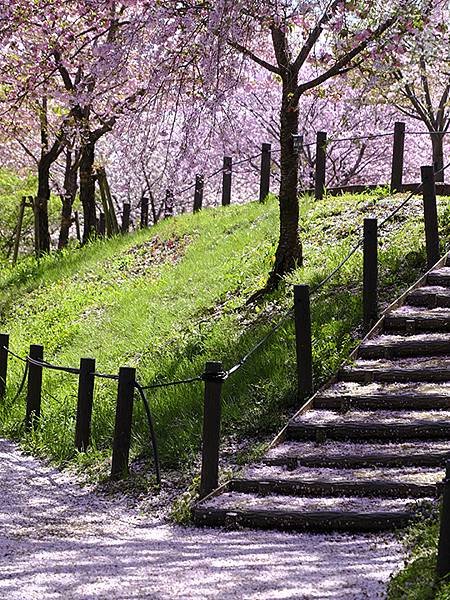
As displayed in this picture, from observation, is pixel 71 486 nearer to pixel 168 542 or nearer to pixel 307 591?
pixel 168 542

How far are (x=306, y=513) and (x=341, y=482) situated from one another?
519 millimetres

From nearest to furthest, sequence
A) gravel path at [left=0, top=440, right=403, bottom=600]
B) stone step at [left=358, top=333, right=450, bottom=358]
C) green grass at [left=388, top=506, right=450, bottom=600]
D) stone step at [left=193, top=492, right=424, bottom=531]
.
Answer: green grass at [left=388, top=506, right=450, bottom=600]
gravel path at [left=0, top=440, right=403, bottom=600]
stone step at [left=193, top=492, right=424, bottom=531]
stone step at [left=358, top=333, right=450, bottom=358]

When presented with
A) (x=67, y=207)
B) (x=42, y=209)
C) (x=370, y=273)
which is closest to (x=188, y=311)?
(x=370, y=273)

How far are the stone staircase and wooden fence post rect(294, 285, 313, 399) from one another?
219mm

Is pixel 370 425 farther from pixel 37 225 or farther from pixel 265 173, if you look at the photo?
pixel 37 225

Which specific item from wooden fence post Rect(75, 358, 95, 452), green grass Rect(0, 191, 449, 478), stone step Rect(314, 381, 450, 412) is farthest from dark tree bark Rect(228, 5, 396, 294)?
stone step Rect(314, 381, 450, 412)

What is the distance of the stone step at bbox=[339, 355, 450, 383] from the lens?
9414mm

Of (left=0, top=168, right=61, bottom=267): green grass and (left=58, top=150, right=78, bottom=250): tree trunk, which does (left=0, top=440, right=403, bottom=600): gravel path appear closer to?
(left=58, top=150, right=78, bottom=250): tree trunk

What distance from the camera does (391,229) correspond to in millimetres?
14305

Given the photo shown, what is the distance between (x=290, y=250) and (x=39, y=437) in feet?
13.7

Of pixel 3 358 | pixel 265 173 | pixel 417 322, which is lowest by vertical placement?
pixel 3 358

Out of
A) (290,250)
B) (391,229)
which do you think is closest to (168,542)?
(290,250)

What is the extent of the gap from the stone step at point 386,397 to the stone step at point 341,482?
1040mm

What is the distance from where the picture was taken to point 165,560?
6.57 m
